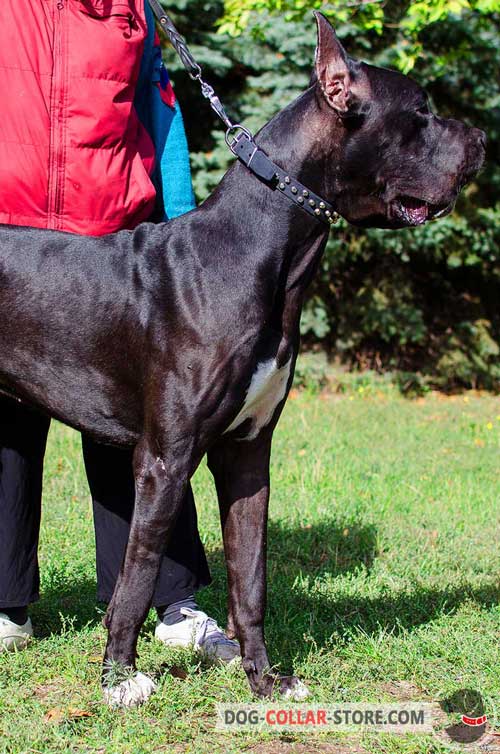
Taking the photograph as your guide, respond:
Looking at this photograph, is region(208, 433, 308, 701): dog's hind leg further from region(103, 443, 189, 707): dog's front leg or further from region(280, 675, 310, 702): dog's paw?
region(103, 443, 189, 707): dog's front leg

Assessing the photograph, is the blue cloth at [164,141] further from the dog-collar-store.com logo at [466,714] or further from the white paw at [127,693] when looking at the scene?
the dog-collar-store.com logo at [466,714]

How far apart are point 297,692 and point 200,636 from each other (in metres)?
0.59

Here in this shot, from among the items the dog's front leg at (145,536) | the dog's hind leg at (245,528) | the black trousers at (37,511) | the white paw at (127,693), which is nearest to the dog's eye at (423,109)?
the dog's hind leg at (245,528)

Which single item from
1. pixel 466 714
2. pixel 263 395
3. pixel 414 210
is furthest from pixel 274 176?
pixel 466 714

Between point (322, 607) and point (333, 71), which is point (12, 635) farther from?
point (333, 71)

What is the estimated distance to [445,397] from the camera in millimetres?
10617

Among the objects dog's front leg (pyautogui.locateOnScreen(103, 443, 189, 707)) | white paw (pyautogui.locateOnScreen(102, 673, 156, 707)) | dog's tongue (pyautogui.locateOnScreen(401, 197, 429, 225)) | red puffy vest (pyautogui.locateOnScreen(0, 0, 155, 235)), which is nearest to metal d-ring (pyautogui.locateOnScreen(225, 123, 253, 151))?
red puffy vest (pyautogui.locateOnScreen(0, 0, 155, 235))

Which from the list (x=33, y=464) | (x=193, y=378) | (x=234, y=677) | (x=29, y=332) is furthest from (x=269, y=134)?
(x=234, y=677)

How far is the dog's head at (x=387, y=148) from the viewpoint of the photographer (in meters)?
2.91

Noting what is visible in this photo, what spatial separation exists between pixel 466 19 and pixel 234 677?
8259 millimetres

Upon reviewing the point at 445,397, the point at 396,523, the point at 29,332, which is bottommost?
the point at 445,397

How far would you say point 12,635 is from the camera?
11.9ft

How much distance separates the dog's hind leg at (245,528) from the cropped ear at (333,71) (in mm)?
1143

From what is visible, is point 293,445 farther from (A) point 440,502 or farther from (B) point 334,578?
(B) point 334,578
